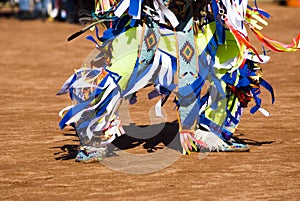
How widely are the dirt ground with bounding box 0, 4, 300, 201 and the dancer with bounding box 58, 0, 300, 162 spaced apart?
267 millimetres

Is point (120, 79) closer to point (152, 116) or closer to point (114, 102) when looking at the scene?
point (114, 102)

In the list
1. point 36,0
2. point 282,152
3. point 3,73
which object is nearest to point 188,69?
point 282,152

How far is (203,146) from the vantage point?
6.63 m

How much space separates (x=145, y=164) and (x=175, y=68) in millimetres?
821

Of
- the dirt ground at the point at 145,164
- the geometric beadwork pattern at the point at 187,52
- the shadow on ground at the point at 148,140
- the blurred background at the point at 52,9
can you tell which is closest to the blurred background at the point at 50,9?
the blurred background at the point at 52,9

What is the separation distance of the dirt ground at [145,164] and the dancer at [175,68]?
0.27 m

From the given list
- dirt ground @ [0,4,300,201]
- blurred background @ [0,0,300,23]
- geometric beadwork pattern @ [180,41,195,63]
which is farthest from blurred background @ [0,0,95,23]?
geometric beadwork pattern @ [180,41,195,63]

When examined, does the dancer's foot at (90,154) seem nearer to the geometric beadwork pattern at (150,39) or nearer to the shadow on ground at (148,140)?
the shadow on ground at (148,140)

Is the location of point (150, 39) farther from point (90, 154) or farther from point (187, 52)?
point (90, 154)

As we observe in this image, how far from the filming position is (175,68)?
21.2 ft

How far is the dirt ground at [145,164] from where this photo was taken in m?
5.56

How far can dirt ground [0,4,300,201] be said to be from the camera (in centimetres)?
556

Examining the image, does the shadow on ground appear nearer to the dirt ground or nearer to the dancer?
the dirt ground

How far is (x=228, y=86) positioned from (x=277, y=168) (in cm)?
90
